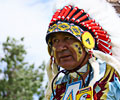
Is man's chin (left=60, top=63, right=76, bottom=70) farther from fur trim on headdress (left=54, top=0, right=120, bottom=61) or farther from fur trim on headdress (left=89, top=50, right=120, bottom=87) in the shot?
fur trim on headdress (left=54, top=0, right=120, bottom=61)

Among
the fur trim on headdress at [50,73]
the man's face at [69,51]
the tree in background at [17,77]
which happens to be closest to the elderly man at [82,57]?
the man's face at [69,51]

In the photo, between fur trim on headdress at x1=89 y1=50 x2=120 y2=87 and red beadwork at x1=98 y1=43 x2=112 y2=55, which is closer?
fur trim on headdress at x1=89 y1=50 x2=120 y2=87

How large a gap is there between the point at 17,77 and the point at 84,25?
700 inches

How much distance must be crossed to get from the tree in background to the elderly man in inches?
658

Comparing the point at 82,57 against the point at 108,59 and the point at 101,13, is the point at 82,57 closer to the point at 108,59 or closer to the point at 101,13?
the point at 108,59

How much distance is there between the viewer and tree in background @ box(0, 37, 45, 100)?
787 inches

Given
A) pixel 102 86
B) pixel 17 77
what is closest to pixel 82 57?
pixel 102 86

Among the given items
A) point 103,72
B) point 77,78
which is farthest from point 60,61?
point 103,72

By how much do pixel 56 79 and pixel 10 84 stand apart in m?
17.7

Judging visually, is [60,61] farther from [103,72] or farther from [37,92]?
[37,92]

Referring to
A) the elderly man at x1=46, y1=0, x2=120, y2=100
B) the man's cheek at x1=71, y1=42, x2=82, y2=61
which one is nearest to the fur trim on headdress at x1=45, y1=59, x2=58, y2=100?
the elderly man at x1=46, y1=0, x2=120, y2=100

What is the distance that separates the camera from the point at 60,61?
2.96 metres

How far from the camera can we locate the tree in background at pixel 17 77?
19984 millimetres

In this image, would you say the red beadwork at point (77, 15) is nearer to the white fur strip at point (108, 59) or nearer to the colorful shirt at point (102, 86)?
the white fur strip at point (108, 59)
